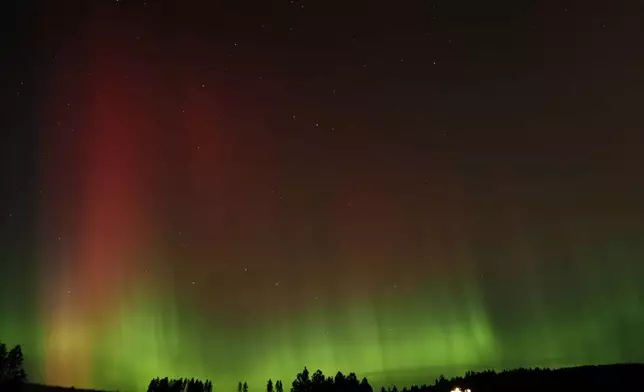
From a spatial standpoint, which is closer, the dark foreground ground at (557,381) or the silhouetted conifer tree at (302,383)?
the dark foreground ground at (557,381)

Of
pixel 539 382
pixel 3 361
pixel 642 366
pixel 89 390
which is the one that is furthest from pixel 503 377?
pixel 3 361

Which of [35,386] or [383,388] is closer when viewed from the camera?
[35,386]

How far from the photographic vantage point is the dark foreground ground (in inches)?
3369

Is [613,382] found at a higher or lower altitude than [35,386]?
lower

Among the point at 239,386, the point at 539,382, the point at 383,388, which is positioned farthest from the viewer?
the point at 239,386

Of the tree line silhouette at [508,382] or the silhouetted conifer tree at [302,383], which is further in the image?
the silhouetted conifer tree at [302,383]

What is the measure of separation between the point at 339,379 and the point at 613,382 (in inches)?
1827

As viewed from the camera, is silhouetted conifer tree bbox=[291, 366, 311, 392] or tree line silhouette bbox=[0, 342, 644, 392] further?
silhouetted conifer tree bbox=[291, 366, 311, 392]

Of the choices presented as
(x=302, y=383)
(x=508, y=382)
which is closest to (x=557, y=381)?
(x=508, y=382)

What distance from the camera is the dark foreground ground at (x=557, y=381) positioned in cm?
8556

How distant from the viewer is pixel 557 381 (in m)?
90.8

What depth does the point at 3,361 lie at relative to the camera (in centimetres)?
7000

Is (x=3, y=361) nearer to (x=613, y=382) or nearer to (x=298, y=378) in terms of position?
(x=298, y=378)

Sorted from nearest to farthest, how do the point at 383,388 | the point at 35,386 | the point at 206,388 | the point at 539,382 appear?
the point at 35,386 < the point at 539,382 < the point at 206,388 < the point at 383,388
